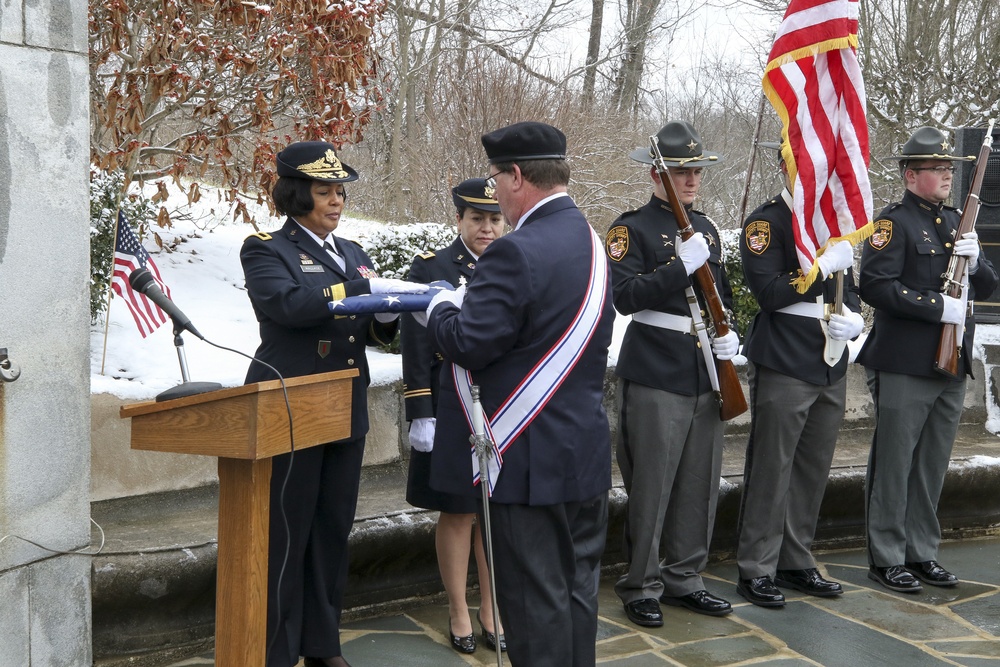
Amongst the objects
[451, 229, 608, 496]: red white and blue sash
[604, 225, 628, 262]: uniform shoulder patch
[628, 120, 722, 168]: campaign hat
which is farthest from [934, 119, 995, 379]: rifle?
[451, 229, 608, 496]: red white and blue sash

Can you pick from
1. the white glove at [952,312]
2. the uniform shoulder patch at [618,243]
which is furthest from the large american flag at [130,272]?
the white glove at [952,312]

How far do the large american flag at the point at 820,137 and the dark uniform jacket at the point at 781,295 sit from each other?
185 millimetres

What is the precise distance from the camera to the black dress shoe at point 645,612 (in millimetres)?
4938

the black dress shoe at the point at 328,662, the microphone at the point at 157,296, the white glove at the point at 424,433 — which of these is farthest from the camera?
the white glove at the point at 424,433

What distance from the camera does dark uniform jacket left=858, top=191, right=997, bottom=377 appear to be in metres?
5.41

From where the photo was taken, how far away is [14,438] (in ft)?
11.1

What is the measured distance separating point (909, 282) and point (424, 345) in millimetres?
2540

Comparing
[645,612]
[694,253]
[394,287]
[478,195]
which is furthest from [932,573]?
[394,287]

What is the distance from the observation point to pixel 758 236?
17.2 ft

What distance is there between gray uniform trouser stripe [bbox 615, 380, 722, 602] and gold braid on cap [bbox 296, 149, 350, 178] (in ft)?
5.78

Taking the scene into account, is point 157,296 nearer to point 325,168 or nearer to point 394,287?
point 394,287

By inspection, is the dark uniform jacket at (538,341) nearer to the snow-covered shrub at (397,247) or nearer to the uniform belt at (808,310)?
the uniform belt at (808,310)

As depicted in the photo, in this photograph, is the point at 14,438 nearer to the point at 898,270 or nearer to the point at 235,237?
the point at 898,270

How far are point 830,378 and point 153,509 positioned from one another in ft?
10.7
